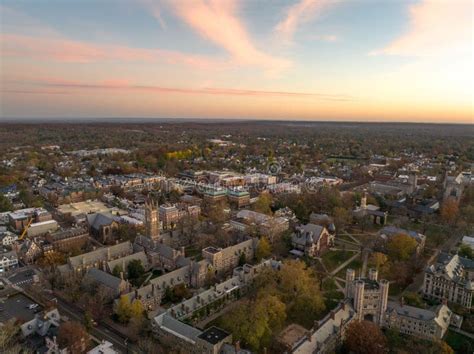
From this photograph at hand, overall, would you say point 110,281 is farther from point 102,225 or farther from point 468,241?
point 468,241

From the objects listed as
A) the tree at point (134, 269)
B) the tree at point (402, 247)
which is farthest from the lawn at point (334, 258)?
the tree at point (134, 269)

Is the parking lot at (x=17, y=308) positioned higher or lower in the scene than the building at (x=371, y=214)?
lower

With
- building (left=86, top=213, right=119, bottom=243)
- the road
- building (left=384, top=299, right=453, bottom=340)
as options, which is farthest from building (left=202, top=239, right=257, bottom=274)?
building (left=384, top=299, right=453, bottom=340)

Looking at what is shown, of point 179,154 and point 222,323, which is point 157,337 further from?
point 179,154

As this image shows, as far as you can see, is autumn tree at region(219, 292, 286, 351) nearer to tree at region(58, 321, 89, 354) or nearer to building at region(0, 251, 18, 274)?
tree at region(58, 321, 89, 354)

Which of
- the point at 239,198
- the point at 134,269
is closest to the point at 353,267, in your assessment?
the point at 134,269

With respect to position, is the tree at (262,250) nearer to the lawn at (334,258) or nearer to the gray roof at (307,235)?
the gray roof at (307,235)
